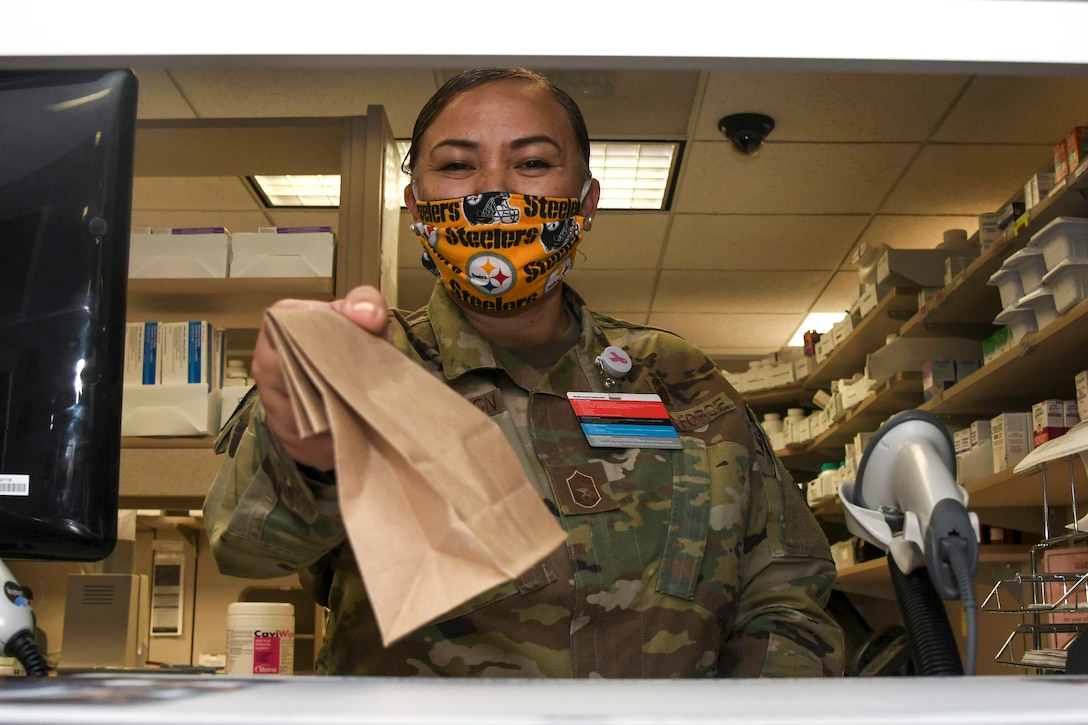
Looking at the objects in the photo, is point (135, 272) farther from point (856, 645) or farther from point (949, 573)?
point (856, 645)

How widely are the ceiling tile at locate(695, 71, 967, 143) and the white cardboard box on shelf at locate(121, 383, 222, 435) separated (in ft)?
7.23

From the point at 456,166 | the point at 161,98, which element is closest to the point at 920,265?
the point at 161,98

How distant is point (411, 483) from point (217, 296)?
9.53 feet

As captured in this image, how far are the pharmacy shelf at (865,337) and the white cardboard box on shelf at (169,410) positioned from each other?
287 centimetres

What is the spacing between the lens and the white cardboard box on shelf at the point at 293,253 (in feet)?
10.3

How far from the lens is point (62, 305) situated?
34.5 inches

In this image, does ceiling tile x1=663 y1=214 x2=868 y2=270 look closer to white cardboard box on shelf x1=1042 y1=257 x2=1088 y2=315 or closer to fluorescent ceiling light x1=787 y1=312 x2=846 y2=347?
fluorescent ceiling light x1=787 y1=312 x2=846 y2=347

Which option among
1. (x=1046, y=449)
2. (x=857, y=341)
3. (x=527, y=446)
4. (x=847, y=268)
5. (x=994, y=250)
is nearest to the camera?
(x=527, y=446)

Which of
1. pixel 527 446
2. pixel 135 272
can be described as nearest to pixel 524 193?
pixel 527 446

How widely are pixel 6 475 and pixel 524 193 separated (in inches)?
30.9

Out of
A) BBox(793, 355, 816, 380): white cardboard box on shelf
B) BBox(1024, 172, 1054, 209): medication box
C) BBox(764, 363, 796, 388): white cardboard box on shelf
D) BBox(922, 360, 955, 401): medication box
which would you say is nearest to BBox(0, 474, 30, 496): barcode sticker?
BBox(1024, 172, 1054, 209): medication box

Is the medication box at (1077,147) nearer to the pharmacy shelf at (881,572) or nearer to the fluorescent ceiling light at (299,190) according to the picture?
the pharmacy shelf at (881,572)

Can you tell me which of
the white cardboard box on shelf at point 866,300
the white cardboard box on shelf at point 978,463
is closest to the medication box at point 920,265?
the white cardboard box on shelf at point 866,300

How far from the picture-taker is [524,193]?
56.4 inches
